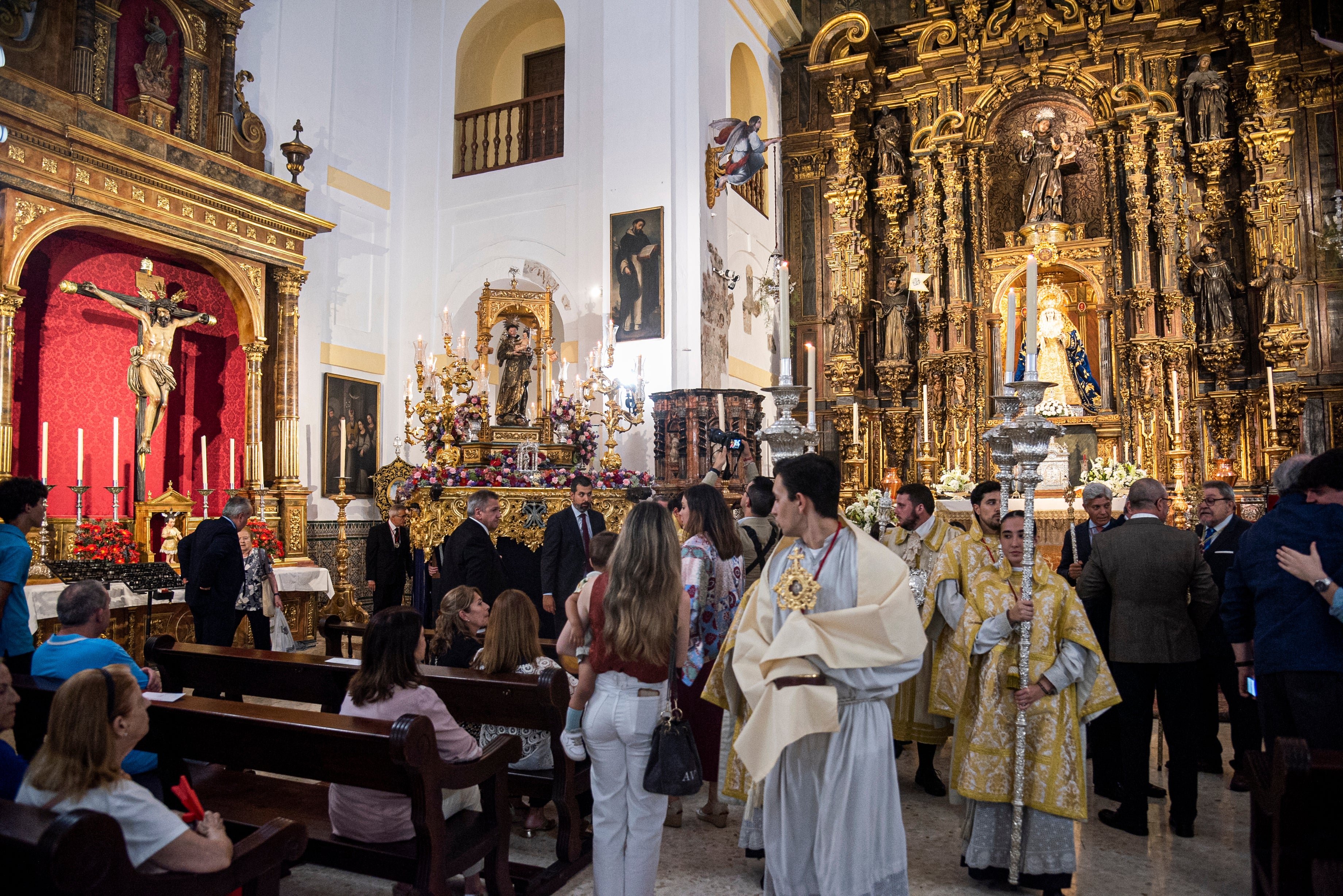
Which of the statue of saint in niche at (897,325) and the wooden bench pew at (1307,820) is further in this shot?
the statue of saint in niche at (897,325)

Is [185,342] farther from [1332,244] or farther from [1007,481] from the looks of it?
[1332,244]

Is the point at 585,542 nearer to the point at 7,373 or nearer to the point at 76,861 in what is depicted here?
the point at 76,861

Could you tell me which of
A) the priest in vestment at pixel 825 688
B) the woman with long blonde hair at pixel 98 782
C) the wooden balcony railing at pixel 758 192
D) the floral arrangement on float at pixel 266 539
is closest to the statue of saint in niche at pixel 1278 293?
the wooden balcony railing at pixel 758 192

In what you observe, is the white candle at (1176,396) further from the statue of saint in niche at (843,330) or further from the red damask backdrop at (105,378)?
the red damask backdrop at (105,378)

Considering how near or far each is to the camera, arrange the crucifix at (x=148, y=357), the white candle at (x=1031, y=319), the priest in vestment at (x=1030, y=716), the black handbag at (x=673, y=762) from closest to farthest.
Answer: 1. the black handbag at (x=673, y=762)
2. the white candle at (x=1031, y=319)
3. the priest in vestment at (x=1030, y=716)
4. the crucifix at (x=148, y=357)

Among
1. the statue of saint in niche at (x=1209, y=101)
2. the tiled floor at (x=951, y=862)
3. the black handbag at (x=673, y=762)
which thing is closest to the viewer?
the black handbag at (x=673, y=762)

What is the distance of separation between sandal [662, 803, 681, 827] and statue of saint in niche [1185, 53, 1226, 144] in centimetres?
1227

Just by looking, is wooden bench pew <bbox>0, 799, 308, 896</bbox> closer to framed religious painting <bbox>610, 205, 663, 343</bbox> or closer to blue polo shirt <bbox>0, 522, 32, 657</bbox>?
blue polo shirt <bbox>0, 522, 32, 657</bbox>

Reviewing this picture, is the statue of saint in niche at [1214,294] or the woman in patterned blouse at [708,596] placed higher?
the statue of saint in niche at [1214,294]

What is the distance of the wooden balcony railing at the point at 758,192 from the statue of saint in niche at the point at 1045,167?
3992mm

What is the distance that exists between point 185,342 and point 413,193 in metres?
4.46

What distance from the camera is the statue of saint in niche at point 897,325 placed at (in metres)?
13.7

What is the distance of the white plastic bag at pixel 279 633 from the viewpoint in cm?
777

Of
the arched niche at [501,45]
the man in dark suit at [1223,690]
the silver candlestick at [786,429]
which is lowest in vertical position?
the man in dark suit at [1223,690]
